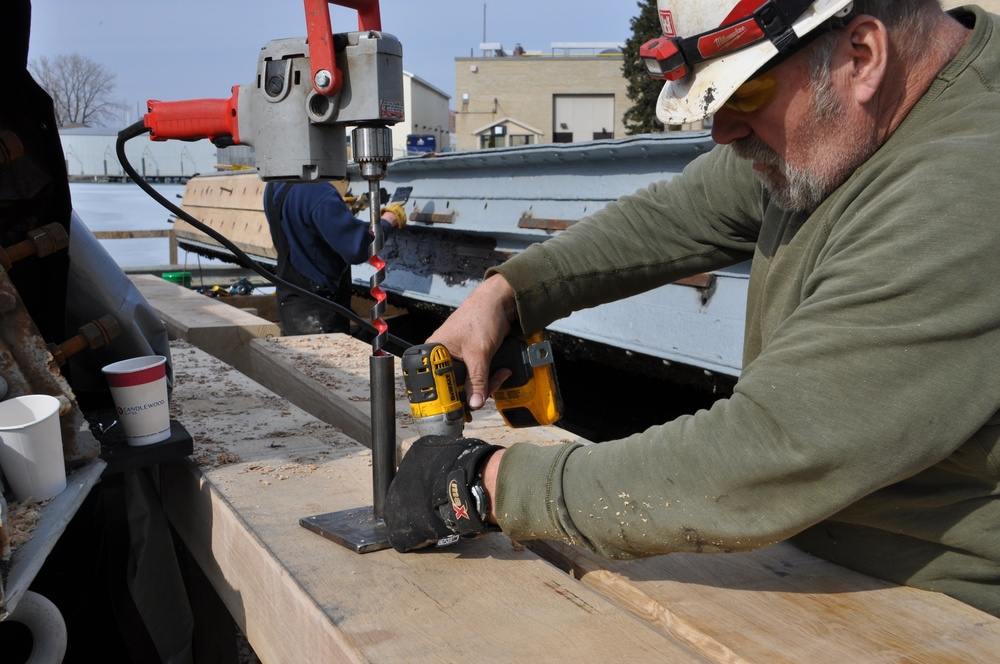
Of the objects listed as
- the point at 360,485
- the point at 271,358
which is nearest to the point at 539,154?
the point at 271,358

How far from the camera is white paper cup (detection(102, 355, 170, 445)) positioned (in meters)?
1.94

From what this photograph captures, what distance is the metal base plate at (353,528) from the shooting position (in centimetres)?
163

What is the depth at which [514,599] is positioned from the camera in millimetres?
1464

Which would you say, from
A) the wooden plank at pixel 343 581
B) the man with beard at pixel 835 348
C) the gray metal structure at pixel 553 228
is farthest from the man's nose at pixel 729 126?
the gray metal structure at pixel 553 228

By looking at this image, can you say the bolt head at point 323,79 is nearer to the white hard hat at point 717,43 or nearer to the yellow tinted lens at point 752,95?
the white hard hat at point 717,43

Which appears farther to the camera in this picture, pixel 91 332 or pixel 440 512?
pixel 91 332

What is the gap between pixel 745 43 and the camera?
1394mm

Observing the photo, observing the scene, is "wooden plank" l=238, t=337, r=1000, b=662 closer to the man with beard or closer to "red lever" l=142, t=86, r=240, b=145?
the man with beard

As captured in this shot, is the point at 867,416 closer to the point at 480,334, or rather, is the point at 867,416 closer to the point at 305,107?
the point at 480,334

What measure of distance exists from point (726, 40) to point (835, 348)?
56 cm

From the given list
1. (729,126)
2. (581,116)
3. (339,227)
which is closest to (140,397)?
(729,126)

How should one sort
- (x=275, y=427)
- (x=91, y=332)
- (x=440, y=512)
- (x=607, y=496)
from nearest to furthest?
1. (x=607, y=496)
2. (x=440, y=512)
3. (x=91, y=332)
4. (x=275, y=427)

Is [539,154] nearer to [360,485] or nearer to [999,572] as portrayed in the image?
[360,485]

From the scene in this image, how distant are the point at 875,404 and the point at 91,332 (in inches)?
66.2
